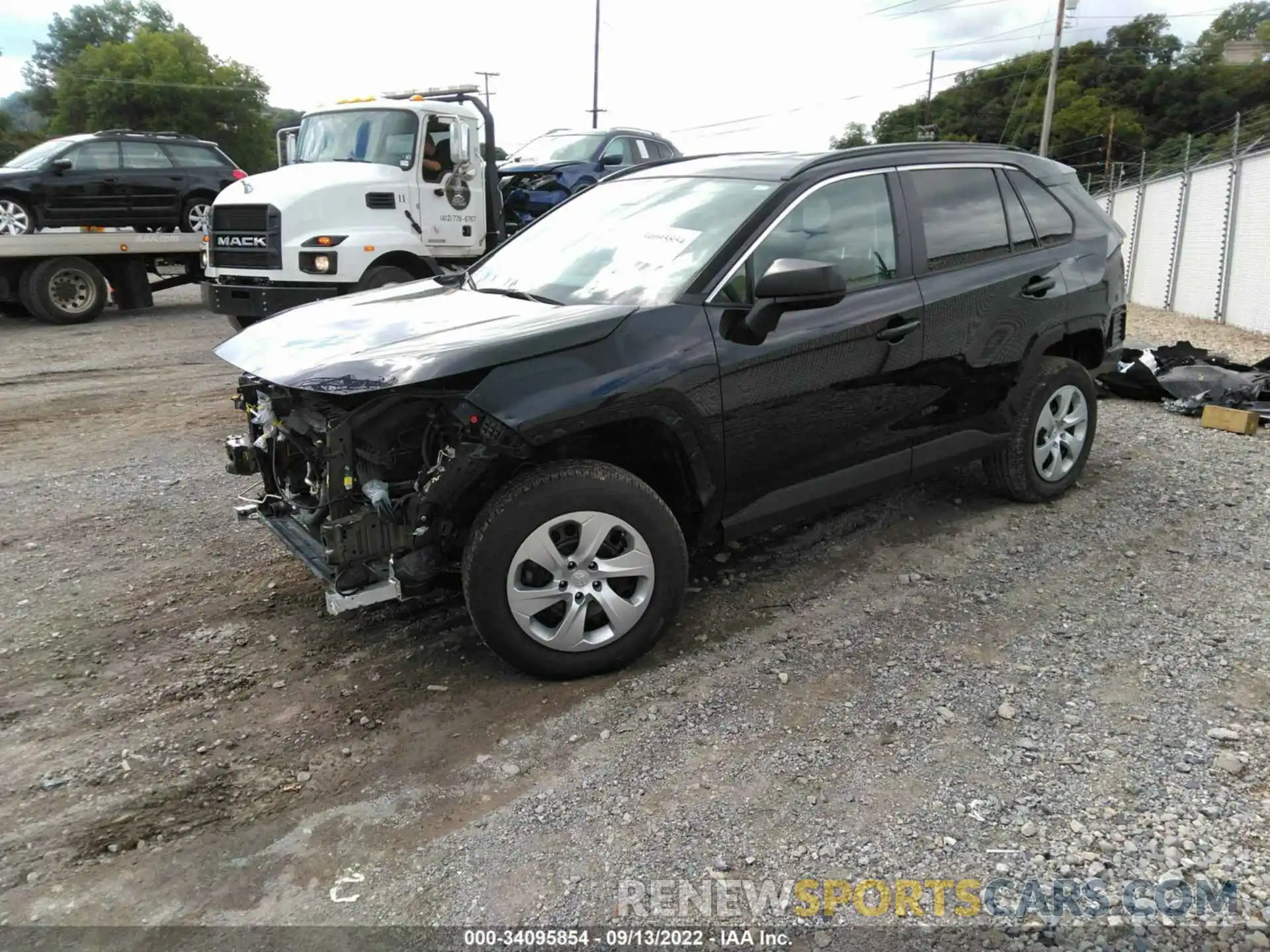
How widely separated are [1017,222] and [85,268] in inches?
507

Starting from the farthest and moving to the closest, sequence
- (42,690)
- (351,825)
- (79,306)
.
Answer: (79,306) → (42,690) → (351,825)

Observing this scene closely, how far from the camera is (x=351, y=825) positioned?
274 cm

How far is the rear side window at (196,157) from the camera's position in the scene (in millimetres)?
14203

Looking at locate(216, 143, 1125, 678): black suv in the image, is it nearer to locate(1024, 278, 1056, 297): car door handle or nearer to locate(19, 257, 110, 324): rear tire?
locate(1024, 278, 1056, 297): car door handle

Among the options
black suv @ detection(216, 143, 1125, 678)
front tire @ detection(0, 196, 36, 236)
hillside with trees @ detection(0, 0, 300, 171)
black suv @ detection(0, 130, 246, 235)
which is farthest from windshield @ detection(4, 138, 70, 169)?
hillside with trees @ detection(0, 0, 300, 171)

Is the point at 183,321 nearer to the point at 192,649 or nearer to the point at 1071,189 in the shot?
the point at 192,649

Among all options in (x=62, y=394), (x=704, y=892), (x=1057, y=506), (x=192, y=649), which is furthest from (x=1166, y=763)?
(x=62, y=394)

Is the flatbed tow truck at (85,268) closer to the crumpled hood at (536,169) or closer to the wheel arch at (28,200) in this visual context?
the wheel arch at (28,200)

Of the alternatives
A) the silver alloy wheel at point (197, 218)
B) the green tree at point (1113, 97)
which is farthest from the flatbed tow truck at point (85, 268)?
the green tree at point (1113, 97)

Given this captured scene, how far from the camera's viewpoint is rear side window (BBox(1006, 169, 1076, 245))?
197 inches

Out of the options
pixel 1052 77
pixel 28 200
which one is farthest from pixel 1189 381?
pixel 1052 77

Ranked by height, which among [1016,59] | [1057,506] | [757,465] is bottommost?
[1057,506]

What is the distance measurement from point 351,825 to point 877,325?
2.93 meters

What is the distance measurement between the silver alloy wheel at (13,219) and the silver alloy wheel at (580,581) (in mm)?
13045
